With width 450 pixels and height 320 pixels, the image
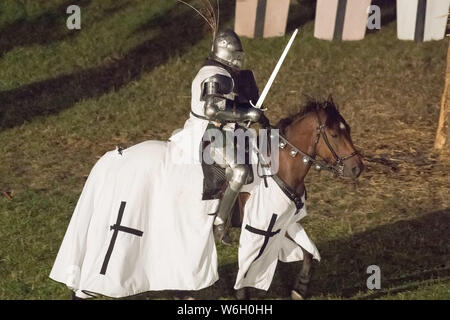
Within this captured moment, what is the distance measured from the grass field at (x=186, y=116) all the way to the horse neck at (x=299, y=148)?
0.25 m

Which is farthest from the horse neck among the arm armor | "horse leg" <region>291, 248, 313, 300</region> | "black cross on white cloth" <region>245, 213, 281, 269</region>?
"horse leg" <region>291, 248, 313, 300</region>

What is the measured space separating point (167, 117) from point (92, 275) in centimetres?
713

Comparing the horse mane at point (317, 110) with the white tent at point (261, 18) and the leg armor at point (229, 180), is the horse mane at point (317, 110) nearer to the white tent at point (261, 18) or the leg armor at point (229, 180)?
the leg armor at point (229, 180)

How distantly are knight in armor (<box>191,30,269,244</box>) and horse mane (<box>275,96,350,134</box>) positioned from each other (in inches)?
→ 8.9

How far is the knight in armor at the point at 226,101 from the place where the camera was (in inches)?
368

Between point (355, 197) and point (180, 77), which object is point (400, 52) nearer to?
point (180, 77)

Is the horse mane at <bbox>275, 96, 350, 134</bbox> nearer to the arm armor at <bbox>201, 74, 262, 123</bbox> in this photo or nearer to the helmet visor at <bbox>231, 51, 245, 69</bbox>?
the arm armor at <bbox>201, 74, 262, 123</bbox>

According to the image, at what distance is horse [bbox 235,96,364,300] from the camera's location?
973 cm

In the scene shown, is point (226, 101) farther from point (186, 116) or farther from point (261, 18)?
point (261, 18)

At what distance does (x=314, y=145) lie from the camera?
981 cm

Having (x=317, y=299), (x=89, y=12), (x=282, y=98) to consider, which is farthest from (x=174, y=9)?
(x=317, y=299)

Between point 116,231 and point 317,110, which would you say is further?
point 317,110

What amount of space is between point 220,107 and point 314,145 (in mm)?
1051

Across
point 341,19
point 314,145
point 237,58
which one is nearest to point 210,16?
point 237,58
